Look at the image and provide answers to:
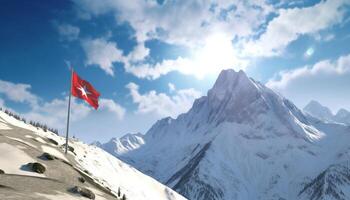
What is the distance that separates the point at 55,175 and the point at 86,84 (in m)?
16.7

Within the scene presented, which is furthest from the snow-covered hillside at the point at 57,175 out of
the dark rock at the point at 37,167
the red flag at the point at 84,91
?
the red flag at the point at 84,91

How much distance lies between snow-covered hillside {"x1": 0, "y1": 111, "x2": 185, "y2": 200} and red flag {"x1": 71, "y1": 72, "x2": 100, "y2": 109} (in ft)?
33.7

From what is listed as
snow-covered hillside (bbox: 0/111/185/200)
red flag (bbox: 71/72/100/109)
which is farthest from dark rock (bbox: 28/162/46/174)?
red flag (bbox: 71/72/100/109)

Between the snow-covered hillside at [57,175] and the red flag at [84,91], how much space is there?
1028 centimetres

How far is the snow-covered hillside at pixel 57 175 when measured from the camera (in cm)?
4391

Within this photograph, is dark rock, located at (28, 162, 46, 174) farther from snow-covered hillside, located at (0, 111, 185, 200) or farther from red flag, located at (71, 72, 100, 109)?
red flag, located at (71, 72, 100, 109)

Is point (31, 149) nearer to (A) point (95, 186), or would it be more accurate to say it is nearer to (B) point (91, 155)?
(A) point (95, 186)

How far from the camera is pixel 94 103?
65.8m

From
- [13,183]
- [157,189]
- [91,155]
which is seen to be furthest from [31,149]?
[157,189]

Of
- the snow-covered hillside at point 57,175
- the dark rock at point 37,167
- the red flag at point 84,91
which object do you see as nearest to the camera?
the snow-covered hillside at point 57,175

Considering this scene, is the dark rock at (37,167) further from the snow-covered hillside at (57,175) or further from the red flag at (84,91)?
the red flag at (84,91)

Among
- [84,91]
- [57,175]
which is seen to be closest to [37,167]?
[57,175]

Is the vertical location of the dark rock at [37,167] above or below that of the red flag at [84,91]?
below

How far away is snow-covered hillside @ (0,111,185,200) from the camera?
4391 cm
